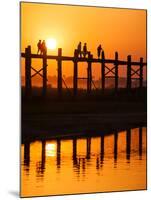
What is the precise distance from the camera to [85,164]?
500 centimetres

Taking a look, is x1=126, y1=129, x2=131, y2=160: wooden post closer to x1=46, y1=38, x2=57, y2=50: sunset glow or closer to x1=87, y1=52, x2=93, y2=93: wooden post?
x1=87, y1=52, x2=93, y2=93: wooden post

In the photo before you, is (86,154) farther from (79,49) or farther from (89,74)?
(79,49)

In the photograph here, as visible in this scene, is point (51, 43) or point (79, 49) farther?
point (79, 49)

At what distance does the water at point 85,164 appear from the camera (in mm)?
4812

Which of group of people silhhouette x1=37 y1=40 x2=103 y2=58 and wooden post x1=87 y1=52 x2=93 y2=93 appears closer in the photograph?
group of people silhhouette x1=37 y1=40 x2=103 y2=58

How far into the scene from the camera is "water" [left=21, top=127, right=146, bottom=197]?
4812 mm

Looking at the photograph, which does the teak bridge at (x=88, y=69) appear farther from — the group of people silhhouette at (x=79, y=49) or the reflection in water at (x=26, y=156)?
the reflection in water at (x=26, y=156)

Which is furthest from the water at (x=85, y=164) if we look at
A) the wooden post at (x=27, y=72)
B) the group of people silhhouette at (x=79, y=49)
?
the group of people silhhouette at (x=79, y=49)

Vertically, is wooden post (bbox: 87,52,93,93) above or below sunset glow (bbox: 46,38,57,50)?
below

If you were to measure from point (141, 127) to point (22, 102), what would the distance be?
1136mm

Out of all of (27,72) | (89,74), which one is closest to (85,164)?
(89,74)

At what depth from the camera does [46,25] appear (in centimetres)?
486

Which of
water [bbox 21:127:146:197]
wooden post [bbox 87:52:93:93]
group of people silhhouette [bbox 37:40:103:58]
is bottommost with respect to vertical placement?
water [bbox 21:127:146:197]

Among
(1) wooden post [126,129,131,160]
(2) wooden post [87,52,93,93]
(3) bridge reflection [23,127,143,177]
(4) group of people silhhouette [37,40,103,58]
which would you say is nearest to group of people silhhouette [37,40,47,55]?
(4) group of people silhhouette [37,40,103,58]
